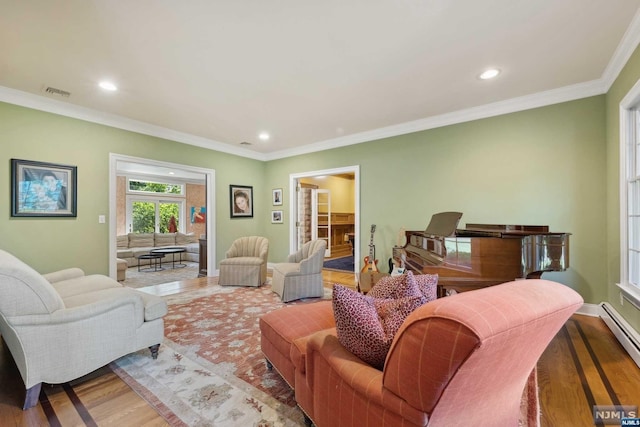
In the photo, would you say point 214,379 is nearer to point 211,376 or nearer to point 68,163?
point 211,376

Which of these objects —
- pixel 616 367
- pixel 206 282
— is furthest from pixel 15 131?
pixel 616 367

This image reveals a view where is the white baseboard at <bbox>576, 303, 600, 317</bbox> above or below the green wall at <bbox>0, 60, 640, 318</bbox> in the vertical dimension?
below

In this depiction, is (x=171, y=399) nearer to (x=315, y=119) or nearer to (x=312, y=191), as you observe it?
(x=315, y=119)

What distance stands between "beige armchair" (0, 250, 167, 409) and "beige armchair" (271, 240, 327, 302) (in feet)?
5.77

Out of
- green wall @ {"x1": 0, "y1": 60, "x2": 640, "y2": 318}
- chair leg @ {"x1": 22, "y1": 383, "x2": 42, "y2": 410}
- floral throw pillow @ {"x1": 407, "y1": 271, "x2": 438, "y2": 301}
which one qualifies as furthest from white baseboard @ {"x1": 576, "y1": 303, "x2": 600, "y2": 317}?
chair leg @ {"x1": 22, "y1": 383, "x2": 42, "y2": 410}

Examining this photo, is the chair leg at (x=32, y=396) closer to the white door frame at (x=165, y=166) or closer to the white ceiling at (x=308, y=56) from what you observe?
the white ceiling at (x=308, y=56)

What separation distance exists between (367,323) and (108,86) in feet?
12.5

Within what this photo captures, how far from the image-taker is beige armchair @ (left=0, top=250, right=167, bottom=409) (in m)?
1.65

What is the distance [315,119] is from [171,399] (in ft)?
12.2

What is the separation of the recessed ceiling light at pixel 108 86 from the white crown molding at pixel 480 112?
3301 mm

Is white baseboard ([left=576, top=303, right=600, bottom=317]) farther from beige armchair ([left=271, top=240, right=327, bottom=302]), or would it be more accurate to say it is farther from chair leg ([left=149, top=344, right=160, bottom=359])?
chair leg ([left=149, top=344, right=160, bottom=359])

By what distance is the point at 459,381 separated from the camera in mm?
776

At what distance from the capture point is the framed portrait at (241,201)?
576cm

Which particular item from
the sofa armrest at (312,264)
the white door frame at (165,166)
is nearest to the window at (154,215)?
the white door frame at (165,166)
